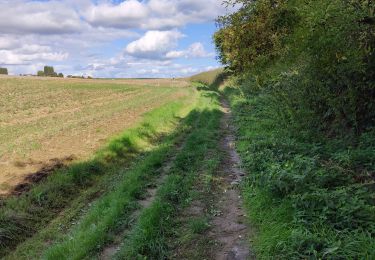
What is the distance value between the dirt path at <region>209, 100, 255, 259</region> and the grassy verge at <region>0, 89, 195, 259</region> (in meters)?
2.03

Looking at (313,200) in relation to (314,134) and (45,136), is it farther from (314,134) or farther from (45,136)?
(45,136)

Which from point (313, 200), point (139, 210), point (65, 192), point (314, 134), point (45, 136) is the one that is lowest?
point (65, 192)

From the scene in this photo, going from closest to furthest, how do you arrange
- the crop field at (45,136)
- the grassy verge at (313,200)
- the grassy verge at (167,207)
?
the grassy verge at (313,200) → the grassy verge at (167,207) → the crop field at (45,136)

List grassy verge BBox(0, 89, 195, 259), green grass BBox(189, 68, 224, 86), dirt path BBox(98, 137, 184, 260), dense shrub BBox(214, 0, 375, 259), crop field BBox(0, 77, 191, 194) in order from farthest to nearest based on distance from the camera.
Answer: green grass BBox(189, 68, 224, 86) < crop field BBox(0, 77, 191, 194) < grassy verge BBox(0, 89, 195, 259) < dirt path BBox(98, 137, 184, 260) < dense shrub BBox(214, 0, 375, 259)

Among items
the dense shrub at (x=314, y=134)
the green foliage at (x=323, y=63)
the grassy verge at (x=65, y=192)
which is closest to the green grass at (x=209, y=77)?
the grassy verge at (x=65, y=192)

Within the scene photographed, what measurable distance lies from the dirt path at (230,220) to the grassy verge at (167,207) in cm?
48

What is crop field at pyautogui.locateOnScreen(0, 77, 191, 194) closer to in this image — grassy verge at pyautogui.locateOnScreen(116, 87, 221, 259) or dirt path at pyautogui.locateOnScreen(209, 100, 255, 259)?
grassy verge at pyautogui.locateOnScreen(116, 87, 221, 259)

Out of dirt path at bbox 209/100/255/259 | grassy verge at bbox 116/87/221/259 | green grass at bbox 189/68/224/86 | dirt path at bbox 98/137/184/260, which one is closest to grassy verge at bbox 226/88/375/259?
dirt path at bbox 209/100/255/259

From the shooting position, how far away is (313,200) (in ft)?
19.0

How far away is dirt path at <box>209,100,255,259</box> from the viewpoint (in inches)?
228

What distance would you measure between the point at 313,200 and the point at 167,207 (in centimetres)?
289

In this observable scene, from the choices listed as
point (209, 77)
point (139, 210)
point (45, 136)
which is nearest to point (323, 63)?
point (139, 210)

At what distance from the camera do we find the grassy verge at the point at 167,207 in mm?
6056

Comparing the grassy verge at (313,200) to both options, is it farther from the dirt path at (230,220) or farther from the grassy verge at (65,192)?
the grassy verge at (65,192)
